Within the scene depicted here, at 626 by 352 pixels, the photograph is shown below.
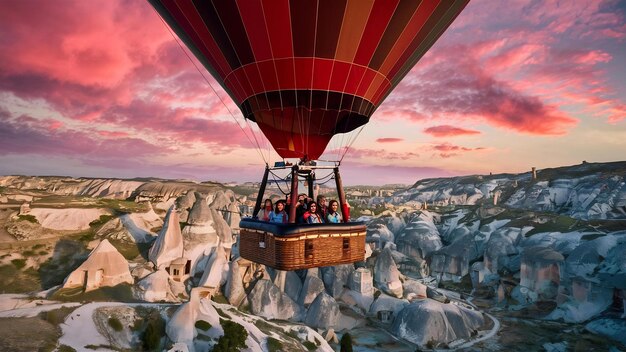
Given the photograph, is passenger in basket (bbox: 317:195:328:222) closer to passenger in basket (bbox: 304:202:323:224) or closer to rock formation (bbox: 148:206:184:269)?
passenger in basket (bbox: 304:202:323:224)

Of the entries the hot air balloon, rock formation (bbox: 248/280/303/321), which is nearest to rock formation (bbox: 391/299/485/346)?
rock formation (bbox: 248/280/303/321)

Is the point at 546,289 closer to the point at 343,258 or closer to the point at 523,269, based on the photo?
the point at 523,269

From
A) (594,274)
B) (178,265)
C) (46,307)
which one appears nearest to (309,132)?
(46,307)

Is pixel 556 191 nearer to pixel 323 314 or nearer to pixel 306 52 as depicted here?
pixel 323 314

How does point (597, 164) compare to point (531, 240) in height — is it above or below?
above

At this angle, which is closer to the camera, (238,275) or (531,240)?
(238,275)

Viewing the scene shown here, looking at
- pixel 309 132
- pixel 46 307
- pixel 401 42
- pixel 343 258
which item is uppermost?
pixel 401 42

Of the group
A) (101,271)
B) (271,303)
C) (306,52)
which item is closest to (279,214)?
(306,52)

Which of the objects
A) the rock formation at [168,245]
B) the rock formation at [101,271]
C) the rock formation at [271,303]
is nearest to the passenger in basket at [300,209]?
the rock formation at [101,271]
